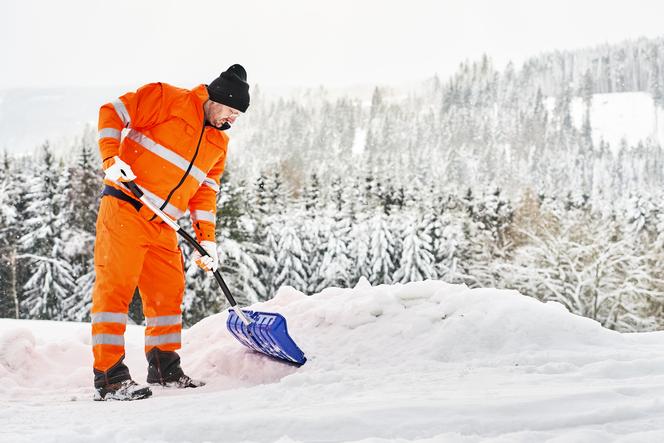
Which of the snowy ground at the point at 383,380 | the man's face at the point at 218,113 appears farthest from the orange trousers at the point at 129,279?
the man's face at the point at 218,113

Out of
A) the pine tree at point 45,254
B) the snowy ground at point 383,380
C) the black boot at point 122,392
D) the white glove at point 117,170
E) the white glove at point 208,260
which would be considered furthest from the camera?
the pine tree at point 45,254

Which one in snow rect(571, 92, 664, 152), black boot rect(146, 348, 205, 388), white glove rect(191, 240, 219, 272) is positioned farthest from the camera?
snow rect(571, 92, 664, 152)

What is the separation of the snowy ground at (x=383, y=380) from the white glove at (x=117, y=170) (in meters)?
1.27

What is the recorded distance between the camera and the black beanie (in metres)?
3.78

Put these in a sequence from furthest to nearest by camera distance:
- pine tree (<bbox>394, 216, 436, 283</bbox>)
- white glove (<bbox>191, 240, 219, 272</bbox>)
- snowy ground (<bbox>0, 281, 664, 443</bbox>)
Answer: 1. pine tree (<bbox>394, 216, 436, 283</bbox>)
2. white glove (<bbox>191, 240, 219, 272</bbox>)
3. snowy ground (<bbox>0, 281, 664, 443</bbox>)

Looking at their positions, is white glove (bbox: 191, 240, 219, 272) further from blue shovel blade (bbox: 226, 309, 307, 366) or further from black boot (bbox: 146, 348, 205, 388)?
black boot (bbox: 146, 348, 205, 388)

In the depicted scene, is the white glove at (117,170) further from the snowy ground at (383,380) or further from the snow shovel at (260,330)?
the snowy ground at (383,380)

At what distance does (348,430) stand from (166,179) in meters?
2.26

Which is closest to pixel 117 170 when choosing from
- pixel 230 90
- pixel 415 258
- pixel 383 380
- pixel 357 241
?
pixel 230 90

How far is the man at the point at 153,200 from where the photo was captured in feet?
11.3

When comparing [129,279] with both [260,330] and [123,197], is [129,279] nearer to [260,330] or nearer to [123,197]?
[123,197]

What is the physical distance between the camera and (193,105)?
3791mm

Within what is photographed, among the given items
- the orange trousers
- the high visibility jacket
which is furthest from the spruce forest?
the high visibility jacket

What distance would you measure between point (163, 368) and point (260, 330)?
2.40 ft
